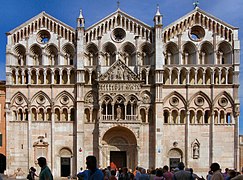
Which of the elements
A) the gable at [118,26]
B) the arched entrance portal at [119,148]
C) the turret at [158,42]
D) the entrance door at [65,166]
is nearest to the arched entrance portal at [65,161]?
the entrance door at [65,166]

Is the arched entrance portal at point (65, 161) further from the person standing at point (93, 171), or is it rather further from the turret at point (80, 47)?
the person standing at point (93, 171)

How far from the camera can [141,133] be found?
3947 centimetres

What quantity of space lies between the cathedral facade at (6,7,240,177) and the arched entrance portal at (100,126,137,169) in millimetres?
110

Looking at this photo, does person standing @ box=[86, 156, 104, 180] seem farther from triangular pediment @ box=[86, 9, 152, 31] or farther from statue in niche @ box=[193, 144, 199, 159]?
triangular pediment @ box=[86, 9, 152, 31]

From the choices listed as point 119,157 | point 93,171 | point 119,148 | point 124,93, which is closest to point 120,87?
Result: point 124,93

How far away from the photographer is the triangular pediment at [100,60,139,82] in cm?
3956

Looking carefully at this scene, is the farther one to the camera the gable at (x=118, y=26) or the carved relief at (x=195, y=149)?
the gable at (x=118, y=26)

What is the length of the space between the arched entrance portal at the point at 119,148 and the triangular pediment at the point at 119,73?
17.9 ft

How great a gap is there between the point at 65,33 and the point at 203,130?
18.9 m

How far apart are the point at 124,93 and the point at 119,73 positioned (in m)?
2.29

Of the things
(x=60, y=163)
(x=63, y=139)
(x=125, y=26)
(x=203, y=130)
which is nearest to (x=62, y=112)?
(x=63, y=139)

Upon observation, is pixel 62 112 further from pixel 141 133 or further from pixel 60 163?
pixel 141 133

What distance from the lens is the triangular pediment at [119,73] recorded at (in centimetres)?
3956

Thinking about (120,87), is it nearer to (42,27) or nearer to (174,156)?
(174,156)
